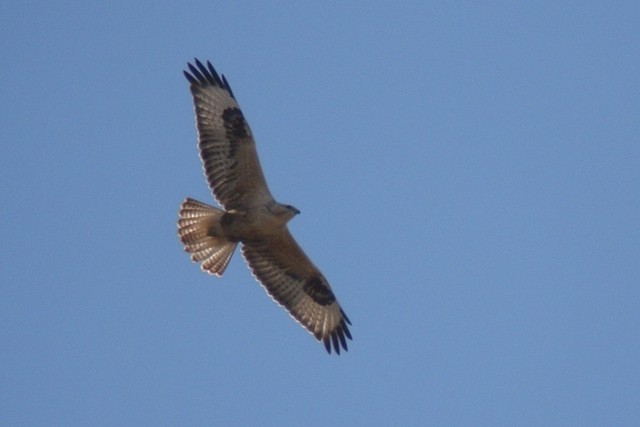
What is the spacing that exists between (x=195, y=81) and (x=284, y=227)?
186 cm

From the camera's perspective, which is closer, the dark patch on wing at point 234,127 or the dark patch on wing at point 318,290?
the dark patch on wing at point 234,127

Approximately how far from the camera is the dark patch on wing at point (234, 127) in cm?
1323

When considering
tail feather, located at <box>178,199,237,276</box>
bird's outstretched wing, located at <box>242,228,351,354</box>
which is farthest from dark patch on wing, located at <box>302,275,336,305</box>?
tail feather, located at <box>178,199,237,276</box>

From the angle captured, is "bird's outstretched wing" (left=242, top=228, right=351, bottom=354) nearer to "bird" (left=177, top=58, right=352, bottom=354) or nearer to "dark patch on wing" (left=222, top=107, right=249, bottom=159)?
"bird" (left=177, top=58, right=352, bottom=354)

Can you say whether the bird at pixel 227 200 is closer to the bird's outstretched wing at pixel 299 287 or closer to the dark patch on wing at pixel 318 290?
the bird's outstretched wing at pixel 299 287

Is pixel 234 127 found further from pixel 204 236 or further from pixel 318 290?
pixel 318 290

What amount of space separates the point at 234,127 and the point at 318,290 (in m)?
2.17

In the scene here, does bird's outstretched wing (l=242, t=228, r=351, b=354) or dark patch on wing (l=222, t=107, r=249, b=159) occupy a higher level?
dark patch on wing (l=222, t=107, r=249, b=159)

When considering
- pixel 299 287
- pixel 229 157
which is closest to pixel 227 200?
pixel 229 157

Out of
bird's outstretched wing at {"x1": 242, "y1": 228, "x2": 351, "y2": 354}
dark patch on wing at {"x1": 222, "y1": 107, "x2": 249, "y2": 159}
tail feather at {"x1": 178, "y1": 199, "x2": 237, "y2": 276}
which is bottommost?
tail feather at {"x1": 178, "y1": 199, "x2": 237, "y2": 276}

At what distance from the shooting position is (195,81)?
13656mm

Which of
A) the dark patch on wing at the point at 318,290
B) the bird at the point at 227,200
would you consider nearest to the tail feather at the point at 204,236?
the bird at the point at 227,200

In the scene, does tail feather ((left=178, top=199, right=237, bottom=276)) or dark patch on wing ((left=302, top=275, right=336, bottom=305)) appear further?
dark patch on wing ((left=302, top=275, right=336, bottom=305))

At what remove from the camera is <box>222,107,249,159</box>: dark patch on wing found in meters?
13.2
